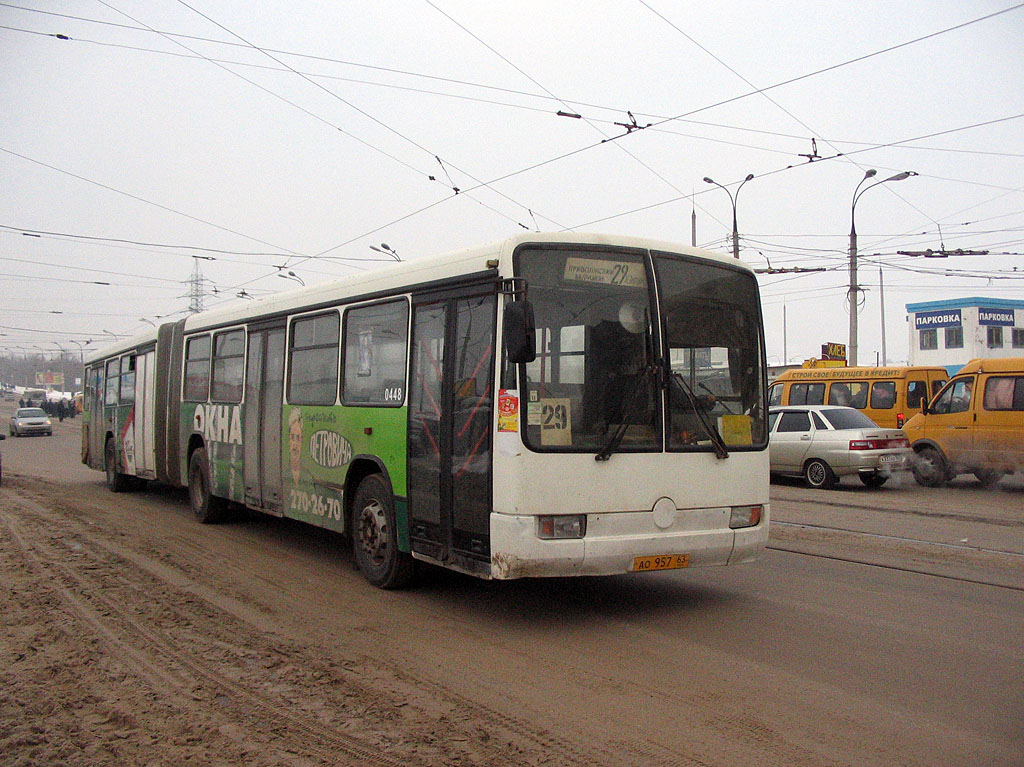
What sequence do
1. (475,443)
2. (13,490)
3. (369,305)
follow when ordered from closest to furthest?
(475,443) → (369,305) → (13,490)

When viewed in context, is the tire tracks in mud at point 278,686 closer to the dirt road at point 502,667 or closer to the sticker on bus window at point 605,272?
the dirt road at point 502,667

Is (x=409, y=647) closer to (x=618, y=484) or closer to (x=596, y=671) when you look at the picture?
(x=596, y=671)

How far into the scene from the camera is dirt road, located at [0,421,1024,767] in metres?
4.15

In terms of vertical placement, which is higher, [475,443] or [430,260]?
[430,260]

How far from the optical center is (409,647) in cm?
577

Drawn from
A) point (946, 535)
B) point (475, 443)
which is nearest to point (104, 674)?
point (475, 443)

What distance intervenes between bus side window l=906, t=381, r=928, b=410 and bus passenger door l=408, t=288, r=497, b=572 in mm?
16636

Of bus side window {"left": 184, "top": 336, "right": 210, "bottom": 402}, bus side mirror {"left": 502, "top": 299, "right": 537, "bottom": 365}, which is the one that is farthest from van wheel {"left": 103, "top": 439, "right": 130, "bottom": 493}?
bus side mirror {"left": 502, "top": 299, "right": 537, "bottom": 365}

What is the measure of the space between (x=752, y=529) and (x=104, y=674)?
460cm

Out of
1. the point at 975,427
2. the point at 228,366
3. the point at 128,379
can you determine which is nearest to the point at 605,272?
the point at 228,366

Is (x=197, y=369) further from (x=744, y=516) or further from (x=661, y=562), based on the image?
(x=744, y=516)

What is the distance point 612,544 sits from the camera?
20.0 ft

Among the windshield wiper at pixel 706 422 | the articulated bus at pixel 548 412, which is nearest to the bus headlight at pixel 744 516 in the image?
the articulated bus at pixel 548 412

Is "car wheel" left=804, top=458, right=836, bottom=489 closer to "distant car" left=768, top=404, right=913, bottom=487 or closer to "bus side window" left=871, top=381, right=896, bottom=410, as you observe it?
"distant car" left=768, top=404, right=913, bottom=487
